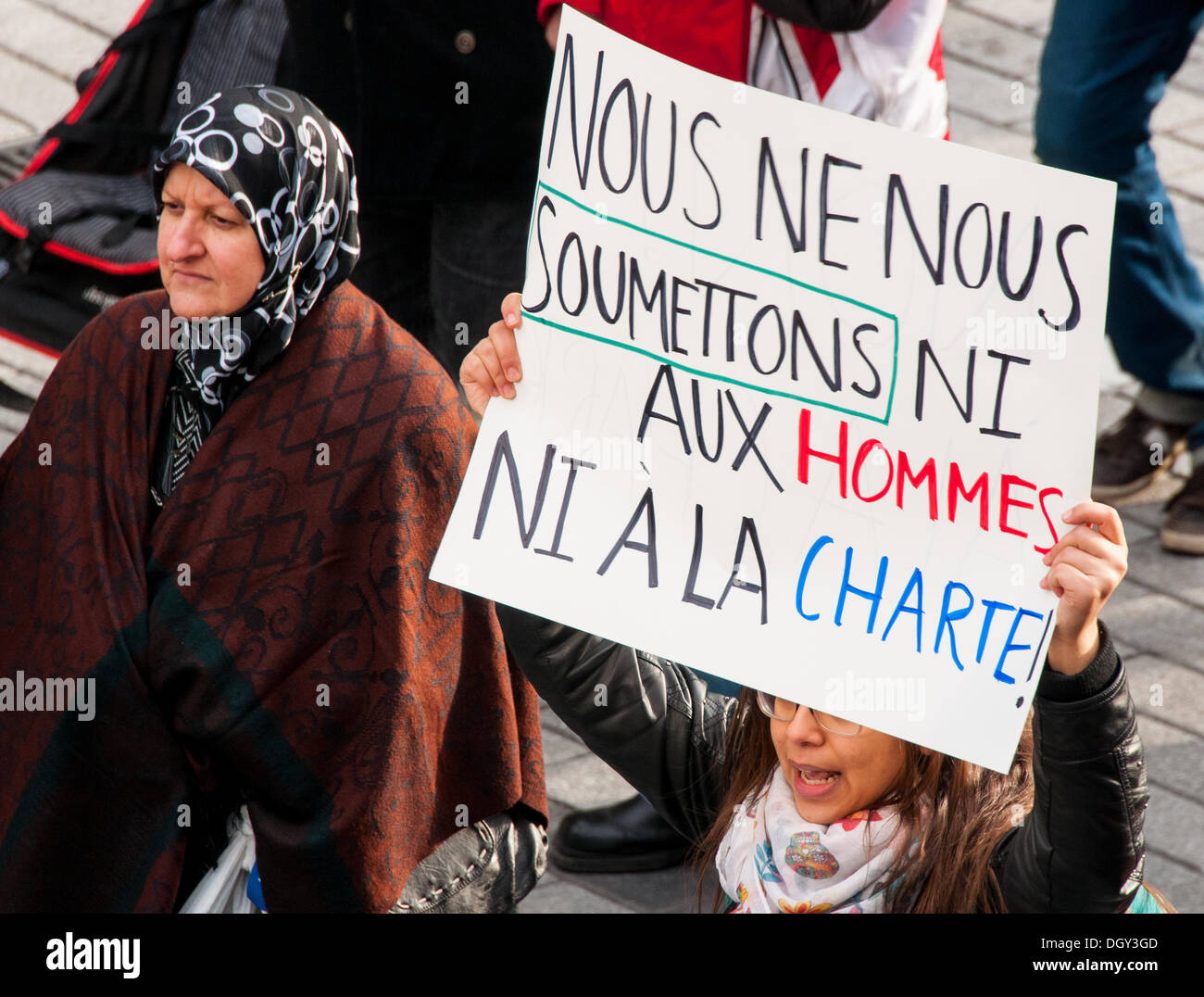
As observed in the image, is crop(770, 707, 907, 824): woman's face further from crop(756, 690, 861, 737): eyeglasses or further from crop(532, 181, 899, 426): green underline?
crop(532, 181, 899, 426): green underline

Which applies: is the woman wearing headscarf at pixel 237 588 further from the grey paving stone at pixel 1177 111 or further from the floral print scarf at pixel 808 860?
the grey paving stone at pixel 1177 111

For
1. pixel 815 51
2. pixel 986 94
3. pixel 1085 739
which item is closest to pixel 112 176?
pixel 815 51

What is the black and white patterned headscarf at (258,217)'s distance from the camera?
255 cm

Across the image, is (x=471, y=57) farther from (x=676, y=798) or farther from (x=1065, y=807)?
(x=1065, y=807)

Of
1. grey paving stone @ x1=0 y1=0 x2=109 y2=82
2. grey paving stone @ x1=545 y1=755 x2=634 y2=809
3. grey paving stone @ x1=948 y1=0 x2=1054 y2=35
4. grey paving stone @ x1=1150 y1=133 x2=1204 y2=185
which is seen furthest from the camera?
grey paving stone @ x1=948 y1=0 x2=1054 y2=35

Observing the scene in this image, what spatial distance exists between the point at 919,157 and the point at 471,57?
1.71 m

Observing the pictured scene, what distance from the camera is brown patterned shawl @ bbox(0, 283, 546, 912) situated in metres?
2.49

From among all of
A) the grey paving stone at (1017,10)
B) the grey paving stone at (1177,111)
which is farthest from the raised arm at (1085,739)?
the grey paving stone at (1017,10)

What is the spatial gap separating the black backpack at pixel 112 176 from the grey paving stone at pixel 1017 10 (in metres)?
3.62

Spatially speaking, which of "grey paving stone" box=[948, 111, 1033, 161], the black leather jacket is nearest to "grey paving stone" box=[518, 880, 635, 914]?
the black leather jacket

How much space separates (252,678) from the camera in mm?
2484

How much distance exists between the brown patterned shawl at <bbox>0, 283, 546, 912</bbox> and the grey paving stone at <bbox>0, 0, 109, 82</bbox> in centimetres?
395

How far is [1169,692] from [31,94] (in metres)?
4.13
